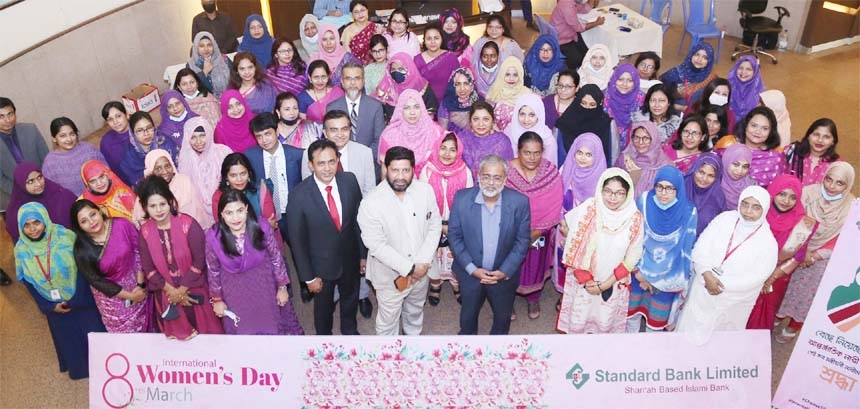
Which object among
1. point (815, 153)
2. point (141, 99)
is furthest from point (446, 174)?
point (141, 99)

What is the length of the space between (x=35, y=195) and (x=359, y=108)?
7.33 feet

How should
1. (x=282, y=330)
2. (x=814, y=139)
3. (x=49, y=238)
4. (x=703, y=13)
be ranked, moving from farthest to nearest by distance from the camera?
(x=703, y=13) → (x=814, y=139) → (x=282, y=330) → (x=49, y=238)

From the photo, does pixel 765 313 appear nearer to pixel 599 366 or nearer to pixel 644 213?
pixel 644 213

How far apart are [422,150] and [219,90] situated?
2.52 metres

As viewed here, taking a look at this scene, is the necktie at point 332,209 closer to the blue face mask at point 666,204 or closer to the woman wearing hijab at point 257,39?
the blue face mask at point 666,204

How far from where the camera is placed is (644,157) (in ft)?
14.1

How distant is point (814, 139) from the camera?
4199mm

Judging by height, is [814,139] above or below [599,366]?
above

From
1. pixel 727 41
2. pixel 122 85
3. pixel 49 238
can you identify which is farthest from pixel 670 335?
pixel 727 41

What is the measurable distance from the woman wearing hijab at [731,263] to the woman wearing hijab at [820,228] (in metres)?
0.51

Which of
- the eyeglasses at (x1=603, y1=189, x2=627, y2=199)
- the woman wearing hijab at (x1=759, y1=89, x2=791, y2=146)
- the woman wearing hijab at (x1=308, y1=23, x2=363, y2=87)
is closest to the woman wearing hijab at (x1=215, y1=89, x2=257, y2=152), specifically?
the woman wearing hijab at (x1=308, y1=23, x2=363, y2=87)

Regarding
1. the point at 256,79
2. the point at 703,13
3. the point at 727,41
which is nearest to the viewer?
the point at 256,79

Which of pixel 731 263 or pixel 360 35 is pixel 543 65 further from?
pixel 731 263

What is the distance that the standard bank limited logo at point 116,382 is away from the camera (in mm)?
3396
